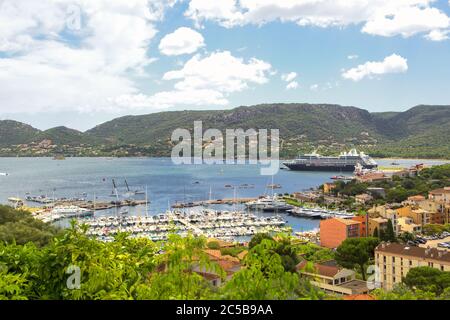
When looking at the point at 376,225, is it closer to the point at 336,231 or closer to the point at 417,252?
the point at 336,231

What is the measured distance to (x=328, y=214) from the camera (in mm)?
20953

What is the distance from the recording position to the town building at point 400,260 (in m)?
8.84

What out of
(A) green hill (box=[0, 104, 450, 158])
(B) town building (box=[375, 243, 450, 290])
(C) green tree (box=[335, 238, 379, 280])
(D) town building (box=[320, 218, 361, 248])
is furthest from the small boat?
(B) town building (box=[375, 243, 450, 290])

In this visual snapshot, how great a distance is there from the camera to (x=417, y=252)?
364 inches

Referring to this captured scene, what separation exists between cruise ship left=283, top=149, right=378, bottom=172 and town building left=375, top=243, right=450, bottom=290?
117ft

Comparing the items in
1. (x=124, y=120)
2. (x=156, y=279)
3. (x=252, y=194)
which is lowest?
(x=252, y=194)

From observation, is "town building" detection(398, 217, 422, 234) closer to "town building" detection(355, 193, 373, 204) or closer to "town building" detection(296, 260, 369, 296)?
"town building" detection(296, 260, 369, 296)

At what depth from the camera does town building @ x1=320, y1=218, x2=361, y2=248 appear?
1373 cm

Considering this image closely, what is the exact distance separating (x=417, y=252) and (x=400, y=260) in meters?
0.37

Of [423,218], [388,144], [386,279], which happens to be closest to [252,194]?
[423,218]

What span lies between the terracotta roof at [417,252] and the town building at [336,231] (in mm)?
3945

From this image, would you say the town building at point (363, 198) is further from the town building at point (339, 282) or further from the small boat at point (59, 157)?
the small boat at point (59, 157)

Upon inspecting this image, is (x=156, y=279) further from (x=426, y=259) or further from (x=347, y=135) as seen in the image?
(x=347, y=135)
